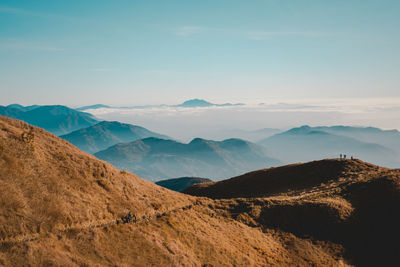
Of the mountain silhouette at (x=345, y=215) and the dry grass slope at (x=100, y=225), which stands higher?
the dry grass slope at (x=100, y=225)

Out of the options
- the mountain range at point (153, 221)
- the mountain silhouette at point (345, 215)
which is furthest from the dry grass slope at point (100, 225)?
the mountain silhouette at point (345, 215)

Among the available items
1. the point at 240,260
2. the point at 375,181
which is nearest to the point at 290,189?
the point at 375,181

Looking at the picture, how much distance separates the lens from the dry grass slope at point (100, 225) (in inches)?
742

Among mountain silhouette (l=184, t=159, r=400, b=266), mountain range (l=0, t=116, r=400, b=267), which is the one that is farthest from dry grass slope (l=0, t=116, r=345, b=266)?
mountain silhouette (l=184, t=159, r=400, b=266)

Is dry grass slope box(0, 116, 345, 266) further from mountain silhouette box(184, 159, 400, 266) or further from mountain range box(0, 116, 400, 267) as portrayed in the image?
mountain silhouette box(184, 159, 400, 266)

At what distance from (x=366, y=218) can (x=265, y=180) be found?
31.7m

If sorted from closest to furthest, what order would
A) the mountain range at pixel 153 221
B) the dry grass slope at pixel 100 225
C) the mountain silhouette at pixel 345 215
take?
the dry grass slope at pixel 100 225
the mountain range at pixel 153 221
the mountain silhouette at pixel 345 215

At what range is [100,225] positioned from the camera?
2256 cm

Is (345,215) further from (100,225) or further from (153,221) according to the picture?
(100,225)

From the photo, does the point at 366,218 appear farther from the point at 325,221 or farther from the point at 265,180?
the point at 265,180

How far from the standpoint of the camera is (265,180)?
69625 mm

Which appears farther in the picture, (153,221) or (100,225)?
(153,221)

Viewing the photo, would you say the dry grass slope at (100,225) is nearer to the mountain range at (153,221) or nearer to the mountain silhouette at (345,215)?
the mountain range at (153,221)

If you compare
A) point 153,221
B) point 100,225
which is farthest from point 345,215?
point 100,225
